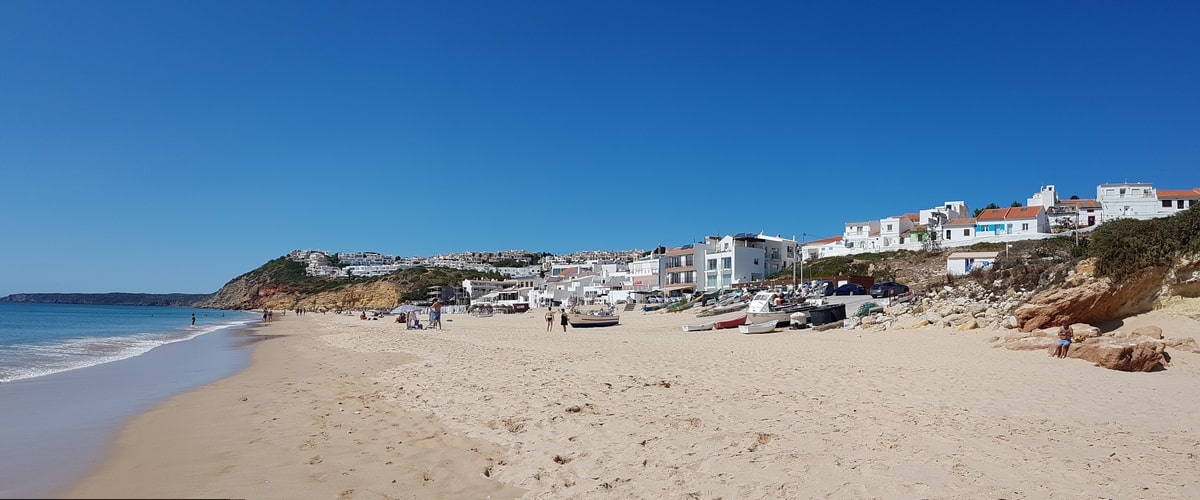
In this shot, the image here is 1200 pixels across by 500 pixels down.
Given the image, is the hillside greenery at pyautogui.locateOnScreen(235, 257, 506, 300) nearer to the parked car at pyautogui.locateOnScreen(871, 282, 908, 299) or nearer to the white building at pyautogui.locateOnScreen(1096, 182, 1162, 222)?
the parked car at pyautogui.locateOnScreen(871, 282, 908, 299)

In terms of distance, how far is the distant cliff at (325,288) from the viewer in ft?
442

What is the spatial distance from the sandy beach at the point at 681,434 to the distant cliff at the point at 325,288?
119856mm

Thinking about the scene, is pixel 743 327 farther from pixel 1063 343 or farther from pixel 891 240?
pixel 891 240

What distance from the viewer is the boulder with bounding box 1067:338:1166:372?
40.0 ft

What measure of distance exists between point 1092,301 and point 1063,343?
4.59m

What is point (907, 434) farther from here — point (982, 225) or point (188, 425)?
point (982, 225)

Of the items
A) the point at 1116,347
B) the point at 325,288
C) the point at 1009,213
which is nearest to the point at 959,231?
the point at 1009,213

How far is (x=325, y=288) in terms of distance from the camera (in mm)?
157875

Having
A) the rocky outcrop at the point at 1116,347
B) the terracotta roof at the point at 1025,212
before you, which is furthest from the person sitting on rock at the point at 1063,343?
the terracotta roof at the point at 1025,212

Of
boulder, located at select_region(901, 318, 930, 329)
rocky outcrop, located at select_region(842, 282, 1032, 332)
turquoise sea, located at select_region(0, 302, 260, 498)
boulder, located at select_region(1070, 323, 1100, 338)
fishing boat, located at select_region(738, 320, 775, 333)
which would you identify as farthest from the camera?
fishing boat, located at select_region(738, 320, 775, 333)

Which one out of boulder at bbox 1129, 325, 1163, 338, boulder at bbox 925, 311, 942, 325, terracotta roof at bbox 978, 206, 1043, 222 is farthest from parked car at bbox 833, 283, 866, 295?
terracotta roof at bbox 978, 206, 1043, 222

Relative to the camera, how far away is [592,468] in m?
6.11

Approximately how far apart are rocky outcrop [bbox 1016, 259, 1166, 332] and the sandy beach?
365 cm

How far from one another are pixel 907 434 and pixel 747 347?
11.9m
